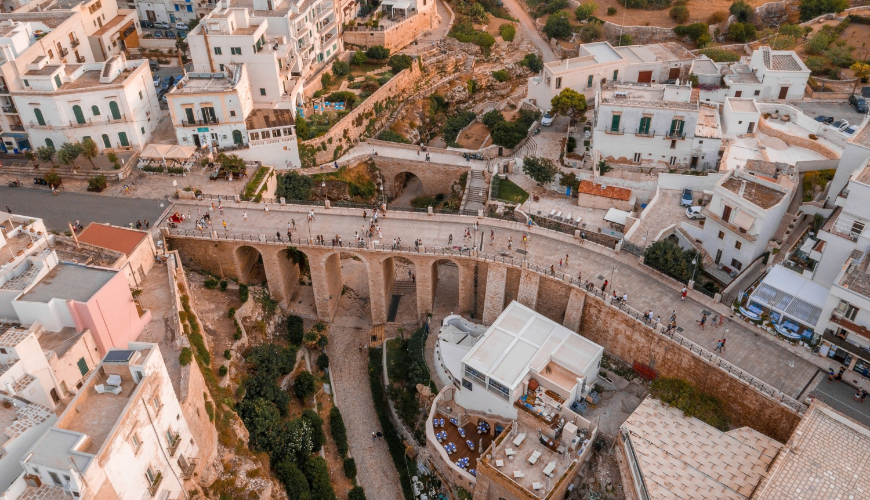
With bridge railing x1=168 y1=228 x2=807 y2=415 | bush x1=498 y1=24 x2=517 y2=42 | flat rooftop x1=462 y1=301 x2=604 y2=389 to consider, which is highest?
bush x1=498 y1=24 x2=517 y2=42

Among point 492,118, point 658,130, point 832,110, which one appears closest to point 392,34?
point 492,118

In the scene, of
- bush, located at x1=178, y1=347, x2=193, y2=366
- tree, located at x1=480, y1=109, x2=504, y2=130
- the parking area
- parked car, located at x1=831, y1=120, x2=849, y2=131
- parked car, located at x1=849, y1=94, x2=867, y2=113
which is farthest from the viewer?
tree, located at x1=480, y1=109, x2=504, y2=130

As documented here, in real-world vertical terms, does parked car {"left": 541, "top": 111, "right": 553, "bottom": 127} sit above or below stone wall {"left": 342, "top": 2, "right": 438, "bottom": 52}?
below

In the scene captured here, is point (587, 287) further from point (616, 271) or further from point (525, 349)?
point (525, 349)

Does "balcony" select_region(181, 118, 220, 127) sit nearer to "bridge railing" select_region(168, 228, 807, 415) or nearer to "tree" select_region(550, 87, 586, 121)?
"bridge railing" select_region(168, 228, 807, 415)

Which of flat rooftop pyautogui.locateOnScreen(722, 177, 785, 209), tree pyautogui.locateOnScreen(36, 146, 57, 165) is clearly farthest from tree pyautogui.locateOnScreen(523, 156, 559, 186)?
tree pyautogui.locateOnScreen(36, 146, 57, 165)

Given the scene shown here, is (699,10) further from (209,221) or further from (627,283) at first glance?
(209,221)

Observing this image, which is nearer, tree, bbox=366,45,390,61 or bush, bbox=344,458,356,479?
bush, bbox=344,458,356,479
